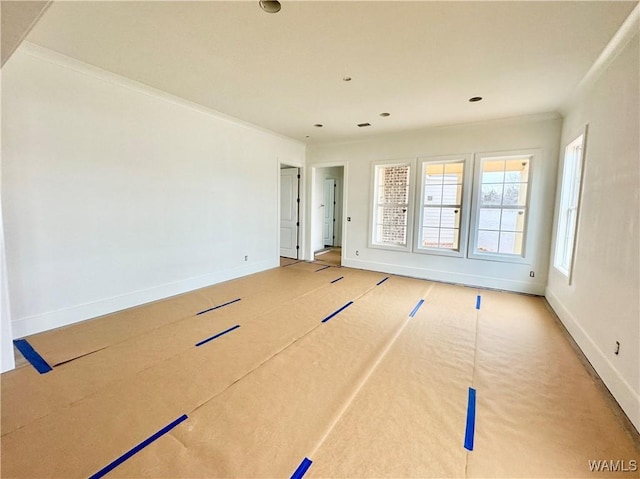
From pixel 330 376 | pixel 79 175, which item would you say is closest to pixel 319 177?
pixel 79 175

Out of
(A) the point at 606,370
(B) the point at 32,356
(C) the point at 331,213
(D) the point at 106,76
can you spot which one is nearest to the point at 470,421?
(A) the point at 606,370

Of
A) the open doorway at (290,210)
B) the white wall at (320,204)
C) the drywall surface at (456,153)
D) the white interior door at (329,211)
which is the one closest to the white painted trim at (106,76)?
the open doorway at (290,210)

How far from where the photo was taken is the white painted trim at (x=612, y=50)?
78.8 inches

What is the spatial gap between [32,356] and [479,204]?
569 cm

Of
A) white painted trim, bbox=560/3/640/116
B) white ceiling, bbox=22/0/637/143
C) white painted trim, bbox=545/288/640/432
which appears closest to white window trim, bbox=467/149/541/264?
white ceiling, bbox=22/0/637/143

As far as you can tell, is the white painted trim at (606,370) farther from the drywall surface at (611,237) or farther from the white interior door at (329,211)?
the white interior door at (329,211)

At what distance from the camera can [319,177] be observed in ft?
22.8

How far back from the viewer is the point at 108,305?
3.30 meters

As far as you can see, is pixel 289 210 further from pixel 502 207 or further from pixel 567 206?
pixel 567 206

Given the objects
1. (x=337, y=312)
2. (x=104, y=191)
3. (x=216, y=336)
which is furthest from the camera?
(x=337, y=312)

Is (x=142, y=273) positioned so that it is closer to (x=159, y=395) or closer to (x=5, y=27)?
(x=159, y=395)

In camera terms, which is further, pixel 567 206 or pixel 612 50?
pixel 567 206

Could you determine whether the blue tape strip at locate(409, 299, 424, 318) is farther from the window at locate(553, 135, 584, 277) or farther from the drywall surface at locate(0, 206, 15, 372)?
the drywall surface at locate(0, 206, 15, 372)

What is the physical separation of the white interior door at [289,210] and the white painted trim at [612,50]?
472 cm
